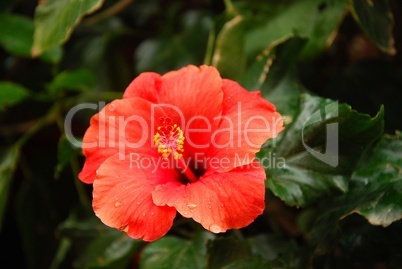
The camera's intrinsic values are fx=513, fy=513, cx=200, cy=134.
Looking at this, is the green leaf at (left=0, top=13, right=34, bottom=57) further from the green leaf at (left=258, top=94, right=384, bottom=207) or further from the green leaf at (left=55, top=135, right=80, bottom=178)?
the green leaf at (left=258, top=94, right=384, bottom=207)

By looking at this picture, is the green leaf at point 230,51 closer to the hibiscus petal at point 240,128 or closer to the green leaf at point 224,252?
the hibiscus petal at point 240,128

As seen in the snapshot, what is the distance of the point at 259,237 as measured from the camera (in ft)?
3.07

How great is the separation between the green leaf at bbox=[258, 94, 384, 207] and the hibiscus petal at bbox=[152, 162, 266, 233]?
0.11m

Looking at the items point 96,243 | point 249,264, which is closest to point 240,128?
point 249,264

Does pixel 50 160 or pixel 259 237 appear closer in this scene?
pixel 259 237

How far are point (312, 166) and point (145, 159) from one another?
248 mm

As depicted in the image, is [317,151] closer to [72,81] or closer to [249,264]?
[249,264]

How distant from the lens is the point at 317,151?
2.49 feet

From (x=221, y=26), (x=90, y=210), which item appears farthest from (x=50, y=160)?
(x=221, y=26)

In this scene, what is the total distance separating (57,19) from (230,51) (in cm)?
31

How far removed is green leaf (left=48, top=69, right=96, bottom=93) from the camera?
1.05 metres

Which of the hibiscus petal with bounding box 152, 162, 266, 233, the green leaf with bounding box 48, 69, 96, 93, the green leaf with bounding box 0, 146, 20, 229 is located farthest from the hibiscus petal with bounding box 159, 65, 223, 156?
the green leaf with bounding box 0, 146, 20, 229

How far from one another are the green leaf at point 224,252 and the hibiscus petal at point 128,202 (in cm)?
16

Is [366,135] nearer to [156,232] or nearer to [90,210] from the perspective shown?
[156,232]
